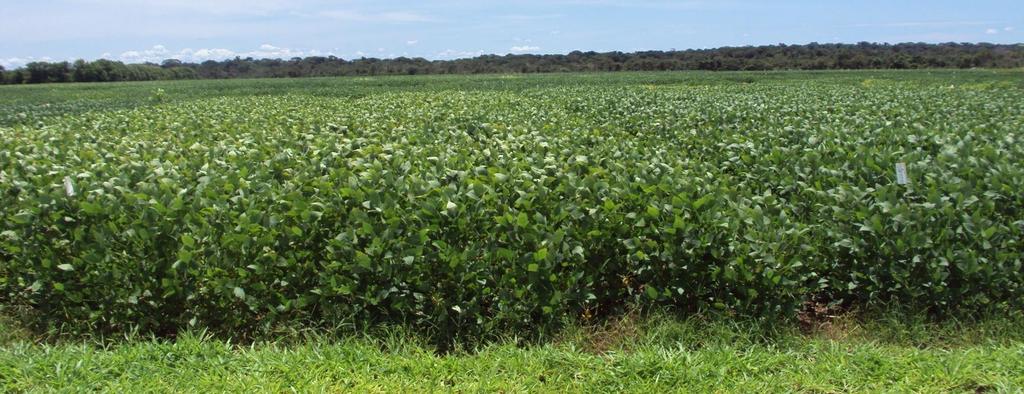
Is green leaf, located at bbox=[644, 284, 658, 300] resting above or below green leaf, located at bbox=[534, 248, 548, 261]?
below

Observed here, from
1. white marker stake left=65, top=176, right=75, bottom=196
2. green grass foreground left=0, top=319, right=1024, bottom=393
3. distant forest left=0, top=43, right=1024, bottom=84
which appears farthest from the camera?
distant forest left=0, top=43, right=1024, bottom=84

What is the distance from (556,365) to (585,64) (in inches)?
3526

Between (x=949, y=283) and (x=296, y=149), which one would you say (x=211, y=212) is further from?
(x=949, y=283)

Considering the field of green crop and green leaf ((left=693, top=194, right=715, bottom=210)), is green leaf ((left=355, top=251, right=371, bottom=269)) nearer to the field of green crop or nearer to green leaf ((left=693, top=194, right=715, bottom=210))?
the field of green crop

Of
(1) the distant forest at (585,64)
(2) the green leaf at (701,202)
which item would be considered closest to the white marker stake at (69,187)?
(2) the green leaf at (701,202)

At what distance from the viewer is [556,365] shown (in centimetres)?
337

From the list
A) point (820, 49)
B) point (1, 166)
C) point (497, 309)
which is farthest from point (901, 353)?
point (820, 49)

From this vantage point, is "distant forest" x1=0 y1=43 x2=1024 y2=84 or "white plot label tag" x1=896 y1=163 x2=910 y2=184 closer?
"white plot label tag" x1=896 y1=163 x2=910 y2=184

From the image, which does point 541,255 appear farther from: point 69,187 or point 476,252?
point 69,187

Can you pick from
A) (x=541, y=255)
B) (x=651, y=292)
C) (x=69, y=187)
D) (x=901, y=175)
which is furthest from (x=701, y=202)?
(x=69, y=187)

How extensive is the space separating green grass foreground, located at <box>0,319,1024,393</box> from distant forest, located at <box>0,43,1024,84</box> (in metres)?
77.3

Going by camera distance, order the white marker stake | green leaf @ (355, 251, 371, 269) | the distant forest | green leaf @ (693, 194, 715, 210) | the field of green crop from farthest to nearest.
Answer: the distant forest, the white marker stake, green leaf @ (693, 194, 715, 210), the field of green crop, green leaf @ (355, 251, 371, 269)

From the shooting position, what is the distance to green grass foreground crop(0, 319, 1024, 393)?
3.13 metres

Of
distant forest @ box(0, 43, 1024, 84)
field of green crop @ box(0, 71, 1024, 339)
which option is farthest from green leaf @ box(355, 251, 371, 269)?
distant forest @ box(0, 43, 1024, 84)
